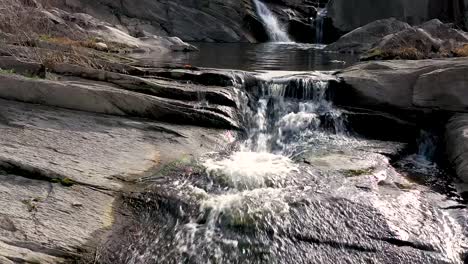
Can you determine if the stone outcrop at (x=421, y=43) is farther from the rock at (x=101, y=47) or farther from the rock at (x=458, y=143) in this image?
the rock at (x=101, y=47)

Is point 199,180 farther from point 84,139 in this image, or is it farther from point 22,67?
point 22,67

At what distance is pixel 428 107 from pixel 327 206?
18.0ft

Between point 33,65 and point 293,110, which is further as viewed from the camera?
point 293,110

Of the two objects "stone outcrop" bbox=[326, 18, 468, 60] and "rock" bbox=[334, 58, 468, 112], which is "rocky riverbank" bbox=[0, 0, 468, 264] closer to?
"rock" bbox=[334, 58, 468, 112]

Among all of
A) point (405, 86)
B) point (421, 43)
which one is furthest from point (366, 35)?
point (405, 86)

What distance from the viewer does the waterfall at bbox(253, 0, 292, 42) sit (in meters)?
38.6

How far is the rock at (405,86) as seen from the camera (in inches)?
434

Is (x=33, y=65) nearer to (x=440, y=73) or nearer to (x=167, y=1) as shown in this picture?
(x=440, y=73)

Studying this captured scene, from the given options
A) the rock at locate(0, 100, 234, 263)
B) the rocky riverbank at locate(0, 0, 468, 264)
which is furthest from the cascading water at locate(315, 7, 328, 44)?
the rock at locate(0, 100, 234, 263)

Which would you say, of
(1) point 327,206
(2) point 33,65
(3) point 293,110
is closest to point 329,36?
(3) point 293,110

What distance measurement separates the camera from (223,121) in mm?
10602

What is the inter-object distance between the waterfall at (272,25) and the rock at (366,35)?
10.9m

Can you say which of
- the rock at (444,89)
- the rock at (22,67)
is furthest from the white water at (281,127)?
the rock at (22,67)

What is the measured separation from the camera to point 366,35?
90.0 ft
